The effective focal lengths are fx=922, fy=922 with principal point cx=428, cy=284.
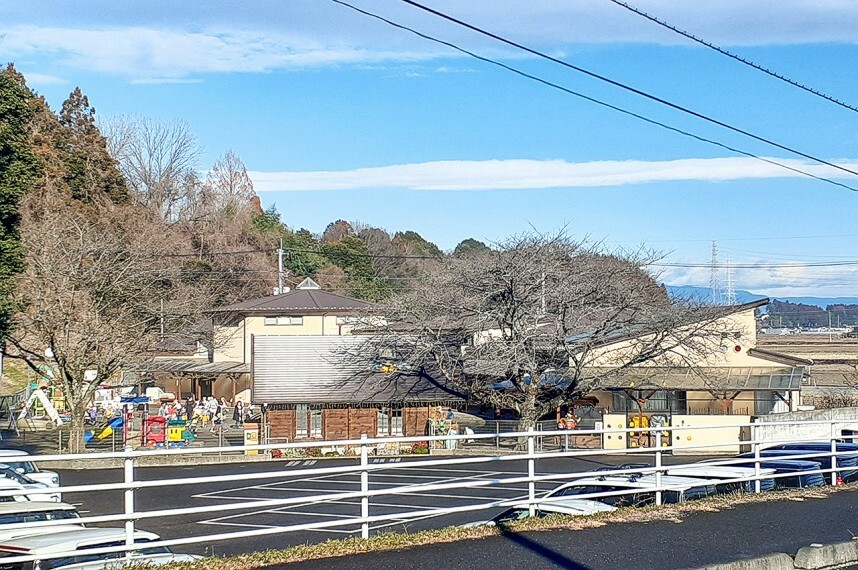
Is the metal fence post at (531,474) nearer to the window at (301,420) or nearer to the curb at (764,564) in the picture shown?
the curb at (764,564)

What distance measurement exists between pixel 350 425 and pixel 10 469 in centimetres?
2221

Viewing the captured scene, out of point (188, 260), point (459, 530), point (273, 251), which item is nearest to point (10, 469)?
point (459, 530)

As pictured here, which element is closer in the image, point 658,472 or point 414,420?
point 658,472

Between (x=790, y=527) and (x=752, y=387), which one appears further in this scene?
(x=752, y=387)

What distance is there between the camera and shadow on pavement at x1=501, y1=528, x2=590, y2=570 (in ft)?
28.0

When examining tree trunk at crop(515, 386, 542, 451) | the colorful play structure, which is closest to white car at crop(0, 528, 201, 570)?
tree trunk at crop(515, 386, 542, 451)

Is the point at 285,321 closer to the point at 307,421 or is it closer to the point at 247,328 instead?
the point at 247,328

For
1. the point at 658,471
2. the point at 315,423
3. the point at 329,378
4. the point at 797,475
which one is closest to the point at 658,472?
the point at 658,471

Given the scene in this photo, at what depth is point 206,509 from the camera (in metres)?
7.95

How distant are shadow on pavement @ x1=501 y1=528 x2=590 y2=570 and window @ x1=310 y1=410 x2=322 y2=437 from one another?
1274 inches

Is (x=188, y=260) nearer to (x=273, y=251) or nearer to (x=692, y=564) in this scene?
(x=273, y=251)

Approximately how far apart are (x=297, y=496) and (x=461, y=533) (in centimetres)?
1481

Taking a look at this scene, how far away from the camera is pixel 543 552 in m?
9.03

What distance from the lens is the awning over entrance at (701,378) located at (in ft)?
131
